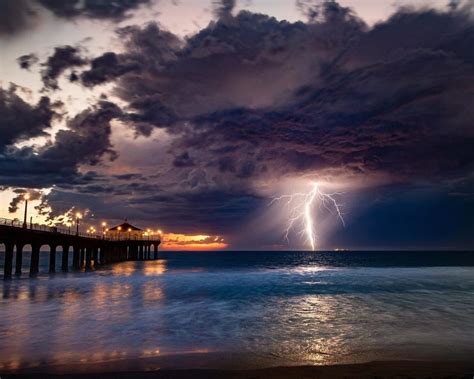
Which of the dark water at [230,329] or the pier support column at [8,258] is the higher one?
the pier support column at [8,258]

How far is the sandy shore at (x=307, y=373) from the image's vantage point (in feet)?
29.3

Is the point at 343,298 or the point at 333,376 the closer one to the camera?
the point at 333,376

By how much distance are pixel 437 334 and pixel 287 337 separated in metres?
5.80

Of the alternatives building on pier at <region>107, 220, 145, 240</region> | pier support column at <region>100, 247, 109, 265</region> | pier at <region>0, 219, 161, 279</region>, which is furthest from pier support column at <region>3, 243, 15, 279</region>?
building on pier at <region>107, 220, 145, 240</region>

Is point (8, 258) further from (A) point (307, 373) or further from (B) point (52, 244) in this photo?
(A) point (307, 373)

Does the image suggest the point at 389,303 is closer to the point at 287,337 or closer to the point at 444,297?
the point at 444,297

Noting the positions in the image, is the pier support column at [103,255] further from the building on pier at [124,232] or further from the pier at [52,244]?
the building on pier at [124,232]

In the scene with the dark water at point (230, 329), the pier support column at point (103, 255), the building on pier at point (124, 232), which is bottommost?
the dark water at point (230, 329)

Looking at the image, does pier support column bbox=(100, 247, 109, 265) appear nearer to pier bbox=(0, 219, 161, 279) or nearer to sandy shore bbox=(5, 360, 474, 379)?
pier bbox=(0, 219, 161, 279)

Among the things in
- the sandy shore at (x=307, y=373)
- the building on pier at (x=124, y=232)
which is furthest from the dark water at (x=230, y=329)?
the building on pier at (x=124, y=232)

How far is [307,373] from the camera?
30.1 feet

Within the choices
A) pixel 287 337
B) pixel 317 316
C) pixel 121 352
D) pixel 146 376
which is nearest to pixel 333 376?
pixel 146 376

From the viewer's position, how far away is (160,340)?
13.5 metres

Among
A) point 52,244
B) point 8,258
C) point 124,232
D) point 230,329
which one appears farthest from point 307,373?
point 124,232
